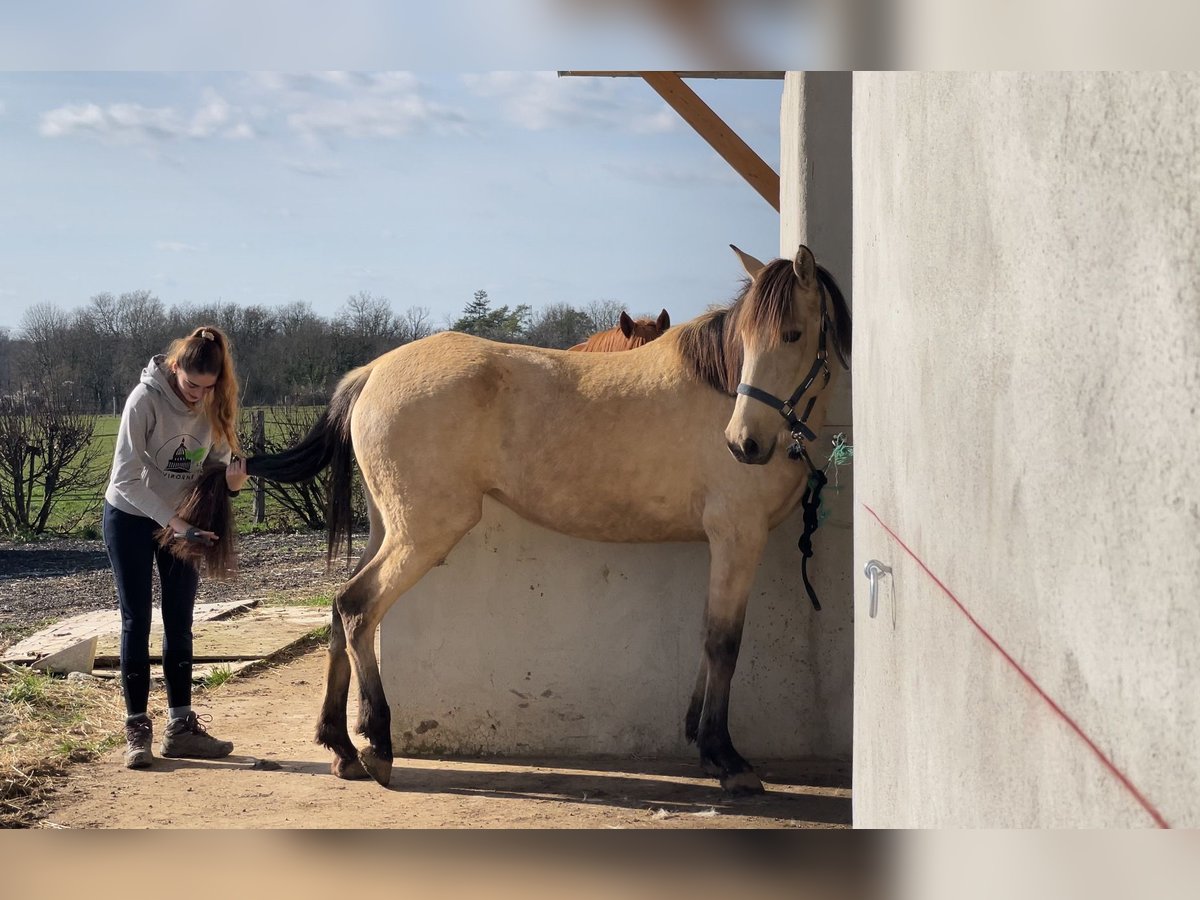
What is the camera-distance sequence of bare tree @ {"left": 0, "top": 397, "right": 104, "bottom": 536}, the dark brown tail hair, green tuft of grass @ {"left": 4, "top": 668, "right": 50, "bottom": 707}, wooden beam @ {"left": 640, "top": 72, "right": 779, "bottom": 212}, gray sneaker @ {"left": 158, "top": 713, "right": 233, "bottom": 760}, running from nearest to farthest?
1. the dark brown tail hair
2. gray sneaker @ {"left": 158, "top": 713, "right": 233, "bottom": 760}
3. green tuft of grass @ {"left": 4, "top": 668, "right": 50, "bottom": 707}
4. wooden beam @ {"left": 640, "top": 72, "right": 779, "bottom": 212}
5. bare tree @ {"left": 0, "top": 397, "right": 104, "bottom": 536}

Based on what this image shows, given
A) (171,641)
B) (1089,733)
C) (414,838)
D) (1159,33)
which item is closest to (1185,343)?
(1159,33)

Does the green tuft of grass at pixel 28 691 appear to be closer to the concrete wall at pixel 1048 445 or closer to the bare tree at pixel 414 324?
the concrete wall at pixel 1048 445

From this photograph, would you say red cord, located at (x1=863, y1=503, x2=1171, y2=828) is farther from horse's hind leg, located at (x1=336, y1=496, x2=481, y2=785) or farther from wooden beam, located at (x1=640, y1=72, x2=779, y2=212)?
wooden beam, located at (x1=640, y1=72, x2=779, y2=212)

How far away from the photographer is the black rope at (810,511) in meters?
4.51

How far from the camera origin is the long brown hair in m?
4.51

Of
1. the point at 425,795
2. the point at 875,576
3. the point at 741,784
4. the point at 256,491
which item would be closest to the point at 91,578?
the point at 256,491

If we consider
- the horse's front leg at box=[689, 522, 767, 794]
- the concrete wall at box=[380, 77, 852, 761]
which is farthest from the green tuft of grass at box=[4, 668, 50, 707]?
the horse's front leg at box=[689, 522, 767, 794]

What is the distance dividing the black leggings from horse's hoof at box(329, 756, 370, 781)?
2.48 feet

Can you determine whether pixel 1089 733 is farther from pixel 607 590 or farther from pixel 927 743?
pixel 607 590

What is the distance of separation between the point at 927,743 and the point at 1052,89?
0.97 meters

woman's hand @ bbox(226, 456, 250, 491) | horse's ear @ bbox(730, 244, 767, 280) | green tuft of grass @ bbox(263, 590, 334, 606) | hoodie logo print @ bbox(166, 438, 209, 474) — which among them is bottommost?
green tuft of grass @ bbox(263, 590, 334, 606)

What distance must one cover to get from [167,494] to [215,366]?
1.83 ft

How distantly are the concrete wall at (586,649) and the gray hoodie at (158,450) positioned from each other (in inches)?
41.4

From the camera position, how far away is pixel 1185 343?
25.8 inches
